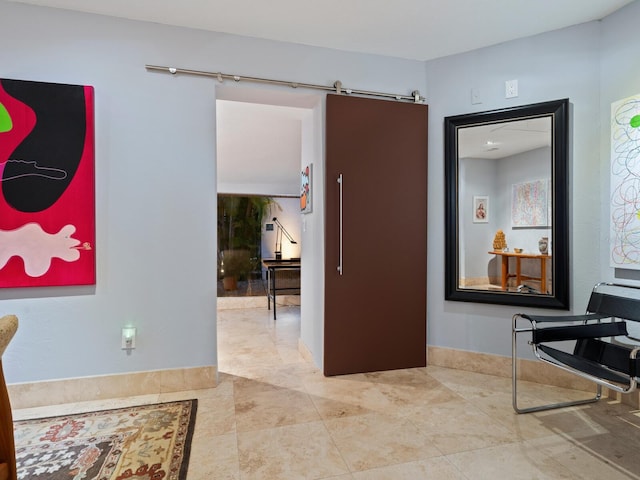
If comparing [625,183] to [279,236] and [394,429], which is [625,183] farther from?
[279,236]

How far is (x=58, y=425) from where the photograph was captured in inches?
77.5

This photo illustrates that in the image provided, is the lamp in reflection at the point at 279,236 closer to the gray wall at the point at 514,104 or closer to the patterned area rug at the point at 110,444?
the gray wall at the point at 514,104

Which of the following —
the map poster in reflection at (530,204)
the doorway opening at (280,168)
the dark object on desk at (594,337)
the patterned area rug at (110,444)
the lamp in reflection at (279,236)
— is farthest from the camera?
the lamp in reflection at (279,236)

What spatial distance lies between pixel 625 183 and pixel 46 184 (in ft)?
11.9

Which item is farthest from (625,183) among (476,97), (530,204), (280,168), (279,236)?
A: (279,236)

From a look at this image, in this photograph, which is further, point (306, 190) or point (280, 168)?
point (280, 168)

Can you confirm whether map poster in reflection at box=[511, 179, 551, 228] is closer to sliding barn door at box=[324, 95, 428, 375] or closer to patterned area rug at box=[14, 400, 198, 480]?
sliding barn door at box=[324, 95, 428, 375]

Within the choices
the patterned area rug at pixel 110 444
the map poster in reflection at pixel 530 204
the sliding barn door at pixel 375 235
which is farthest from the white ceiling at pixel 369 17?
the patterned area rug at pixel 110 444

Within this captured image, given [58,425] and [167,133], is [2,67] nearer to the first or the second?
[167,133]

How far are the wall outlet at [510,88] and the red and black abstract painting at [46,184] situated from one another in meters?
2.91

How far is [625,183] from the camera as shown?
7.23 feet

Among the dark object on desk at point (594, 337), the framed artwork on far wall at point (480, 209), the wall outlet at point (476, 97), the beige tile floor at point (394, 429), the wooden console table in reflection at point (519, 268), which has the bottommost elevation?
the beige tile floor at point (394, 429)

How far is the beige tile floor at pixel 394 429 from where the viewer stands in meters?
1.62

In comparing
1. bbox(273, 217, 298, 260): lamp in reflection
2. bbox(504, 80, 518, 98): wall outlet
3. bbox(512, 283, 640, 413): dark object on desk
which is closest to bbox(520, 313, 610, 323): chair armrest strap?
bbox(512, 283, 640, 413): dark object on desk
